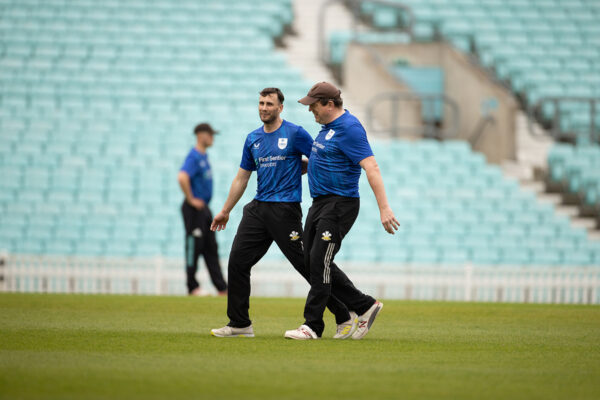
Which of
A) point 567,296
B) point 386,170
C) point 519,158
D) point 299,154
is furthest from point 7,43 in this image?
point 299,154

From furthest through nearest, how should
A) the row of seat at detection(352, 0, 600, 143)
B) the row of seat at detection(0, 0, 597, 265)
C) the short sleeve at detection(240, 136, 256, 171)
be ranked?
the row of seat at detection(352, 0, 600, 143)
the row of seat at detection(0, 0, 597, 265)
the short sleeve at detection(240, 136, 256, 171)

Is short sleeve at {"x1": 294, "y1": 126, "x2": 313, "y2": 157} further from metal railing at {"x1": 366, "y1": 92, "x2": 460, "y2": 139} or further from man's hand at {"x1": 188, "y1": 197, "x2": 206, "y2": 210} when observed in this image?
metal railing at {"x1": 366, "y1": 92, "x2": 460, "y2": 139}

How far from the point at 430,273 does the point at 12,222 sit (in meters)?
7.37

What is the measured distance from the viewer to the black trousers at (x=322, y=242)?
7.05 metres

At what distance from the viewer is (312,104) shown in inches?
282

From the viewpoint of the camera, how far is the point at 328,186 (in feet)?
23.4

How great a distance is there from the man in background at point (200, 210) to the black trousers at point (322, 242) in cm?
462

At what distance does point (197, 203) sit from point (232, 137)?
6892mm

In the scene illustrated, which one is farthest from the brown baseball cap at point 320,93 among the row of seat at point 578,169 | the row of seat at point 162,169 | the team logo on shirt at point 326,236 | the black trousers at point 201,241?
→ the row of seat at point 578,169

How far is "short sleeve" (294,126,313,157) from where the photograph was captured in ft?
24.1

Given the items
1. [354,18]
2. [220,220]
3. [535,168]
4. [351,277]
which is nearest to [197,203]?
[351,277]

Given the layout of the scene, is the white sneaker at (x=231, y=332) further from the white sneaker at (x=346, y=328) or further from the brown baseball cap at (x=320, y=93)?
the brown baseball cap at (x=320, y=93)

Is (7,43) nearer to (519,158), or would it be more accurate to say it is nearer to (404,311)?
(519,158)

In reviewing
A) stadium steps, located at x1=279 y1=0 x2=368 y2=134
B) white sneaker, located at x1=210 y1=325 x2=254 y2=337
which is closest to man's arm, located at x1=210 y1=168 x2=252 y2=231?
white sneaker, located at x1=210 y1=325 x2=254 y2=337
